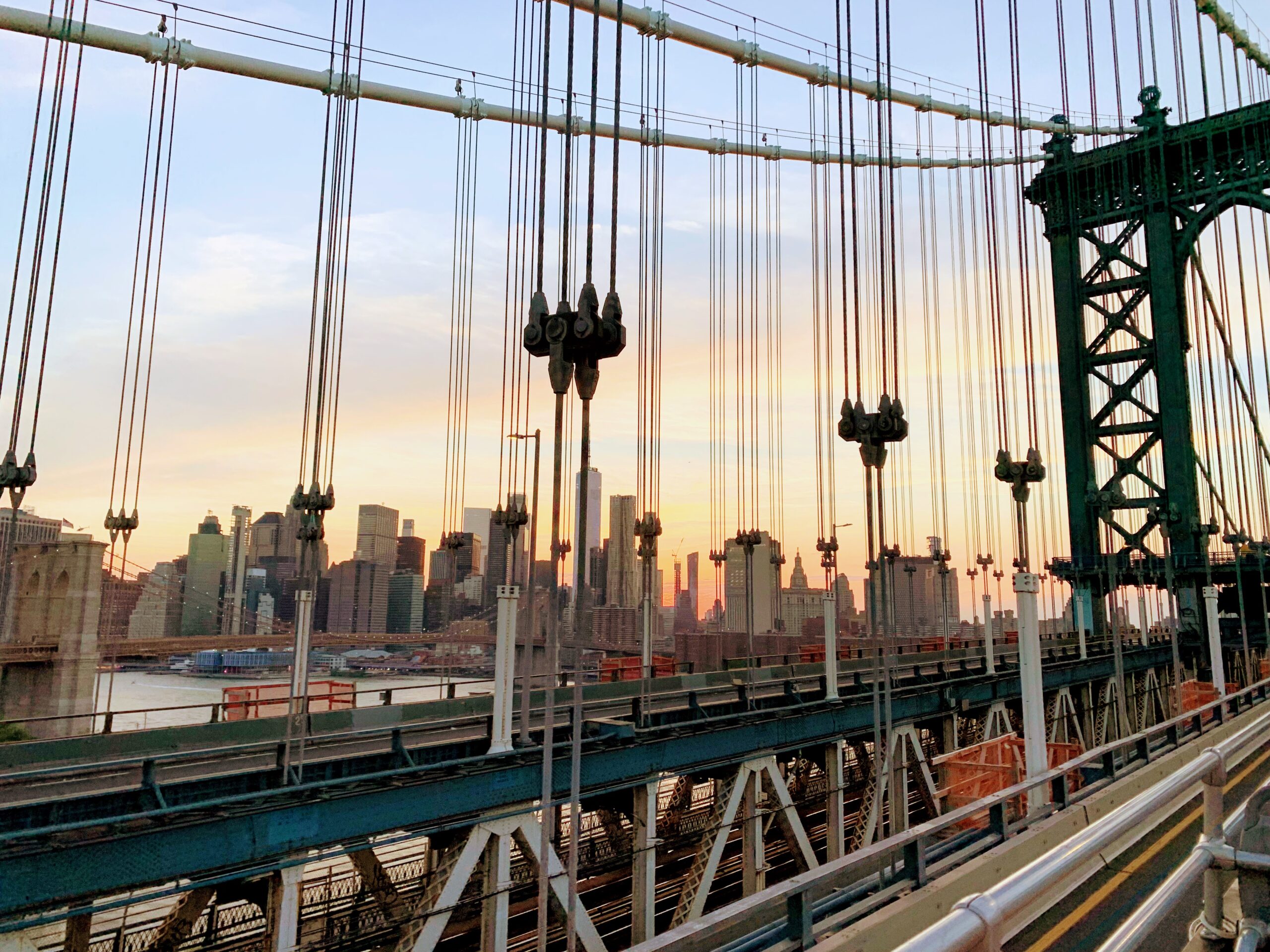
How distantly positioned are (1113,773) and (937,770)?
42.0ft

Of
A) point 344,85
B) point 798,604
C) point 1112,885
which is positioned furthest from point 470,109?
point 798,604

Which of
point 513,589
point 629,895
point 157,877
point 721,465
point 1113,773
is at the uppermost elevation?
point 721,465

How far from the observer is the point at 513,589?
38.5 ft

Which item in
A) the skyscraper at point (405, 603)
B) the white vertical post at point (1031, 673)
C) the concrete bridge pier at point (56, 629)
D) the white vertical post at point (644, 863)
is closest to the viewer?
the white vertical post at point (644, 863)

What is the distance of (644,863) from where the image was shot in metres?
11.8

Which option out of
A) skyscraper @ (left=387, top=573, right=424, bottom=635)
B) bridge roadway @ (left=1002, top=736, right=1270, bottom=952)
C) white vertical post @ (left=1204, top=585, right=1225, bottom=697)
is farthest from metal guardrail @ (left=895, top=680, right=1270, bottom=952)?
skyscraper @ (left=387, top=573, right=424, bottom=635)

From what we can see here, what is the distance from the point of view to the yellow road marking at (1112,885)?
215 inches

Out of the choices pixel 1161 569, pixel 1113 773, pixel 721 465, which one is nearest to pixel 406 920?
pixel 1113 773

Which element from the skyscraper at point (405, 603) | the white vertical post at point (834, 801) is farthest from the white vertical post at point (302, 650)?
the skyscraper at point (405, 603)

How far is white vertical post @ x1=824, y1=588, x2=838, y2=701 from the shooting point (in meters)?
16.3

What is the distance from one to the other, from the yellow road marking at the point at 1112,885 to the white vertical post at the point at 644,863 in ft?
20.8

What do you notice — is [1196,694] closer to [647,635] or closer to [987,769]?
[987,769]

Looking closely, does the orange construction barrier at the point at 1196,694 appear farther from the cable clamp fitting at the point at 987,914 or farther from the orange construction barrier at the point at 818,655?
the cable clamp fitting at the point at 987,914

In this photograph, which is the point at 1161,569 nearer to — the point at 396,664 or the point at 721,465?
the point at 721,465
